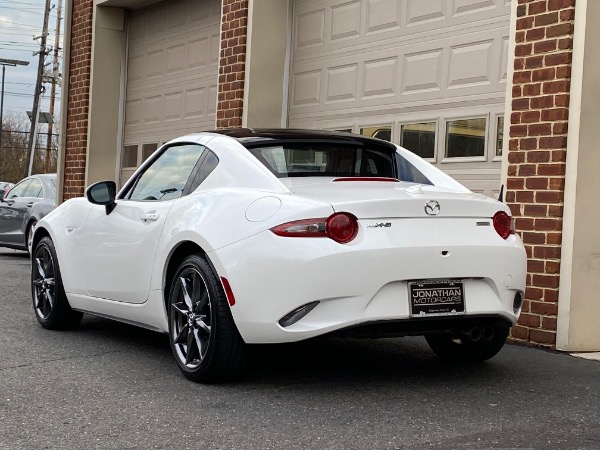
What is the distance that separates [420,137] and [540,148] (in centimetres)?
209

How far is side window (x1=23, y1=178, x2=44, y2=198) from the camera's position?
15289mm

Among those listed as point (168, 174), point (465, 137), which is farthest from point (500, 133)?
point (168, 174)

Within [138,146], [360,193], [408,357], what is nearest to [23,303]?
[408,357]

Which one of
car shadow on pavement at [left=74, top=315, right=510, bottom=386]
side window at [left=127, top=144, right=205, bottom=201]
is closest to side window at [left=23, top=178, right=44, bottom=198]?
car shadow on pavement at [left=74, top=315, right=510, bottom=386]

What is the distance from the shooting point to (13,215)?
15.1 metres

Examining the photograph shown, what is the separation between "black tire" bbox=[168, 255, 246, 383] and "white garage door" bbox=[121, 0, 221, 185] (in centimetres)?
686

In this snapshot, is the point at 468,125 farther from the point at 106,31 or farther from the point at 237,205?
the point at 106,31

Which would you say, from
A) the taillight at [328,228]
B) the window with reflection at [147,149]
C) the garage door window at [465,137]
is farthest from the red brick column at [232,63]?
the taillight at [328,228]

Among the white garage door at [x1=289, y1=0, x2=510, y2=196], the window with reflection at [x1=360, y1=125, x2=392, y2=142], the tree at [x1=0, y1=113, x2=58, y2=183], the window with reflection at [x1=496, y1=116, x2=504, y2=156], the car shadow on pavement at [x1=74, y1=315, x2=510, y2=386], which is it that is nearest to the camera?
the car shadow on pavement at [x1=74, y1=315, x2=510, y2=386]

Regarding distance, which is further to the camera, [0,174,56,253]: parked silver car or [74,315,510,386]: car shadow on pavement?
[0,174,56,253]: parked silver car

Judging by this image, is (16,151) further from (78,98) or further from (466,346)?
(466,346)

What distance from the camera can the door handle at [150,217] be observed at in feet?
18.8

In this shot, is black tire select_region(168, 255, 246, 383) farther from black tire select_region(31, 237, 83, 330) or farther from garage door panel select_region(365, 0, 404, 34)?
garage door panel select_region(365, 0, 404, 34)

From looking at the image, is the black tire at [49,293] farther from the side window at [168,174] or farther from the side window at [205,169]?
the side window at [205,169]
